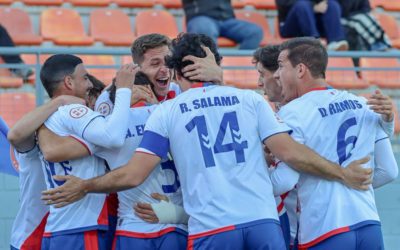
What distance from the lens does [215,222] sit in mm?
4871

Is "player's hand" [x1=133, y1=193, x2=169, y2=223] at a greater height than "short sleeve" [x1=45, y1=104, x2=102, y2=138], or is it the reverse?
"short sleeve" [x1=45, y1=104, x2=102, y2=138]

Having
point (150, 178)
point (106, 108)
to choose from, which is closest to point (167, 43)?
point (106, 108)

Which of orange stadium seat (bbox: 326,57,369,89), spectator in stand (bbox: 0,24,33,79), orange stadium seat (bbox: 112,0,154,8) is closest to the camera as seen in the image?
spectator in stand (bbox: 0,24,33,79)

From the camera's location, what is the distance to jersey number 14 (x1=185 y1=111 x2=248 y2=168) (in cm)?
492

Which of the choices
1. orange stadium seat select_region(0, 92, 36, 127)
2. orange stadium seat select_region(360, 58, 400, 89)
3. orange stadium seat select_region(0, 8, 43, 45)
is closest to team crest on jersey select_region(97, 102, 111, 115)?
orange stadium seat select_region(0, 92, 36, 127)

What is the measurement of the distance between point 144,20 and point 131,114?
219 inches

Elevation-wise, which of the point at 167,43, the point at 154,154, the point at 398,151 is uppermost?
the point at 167,43

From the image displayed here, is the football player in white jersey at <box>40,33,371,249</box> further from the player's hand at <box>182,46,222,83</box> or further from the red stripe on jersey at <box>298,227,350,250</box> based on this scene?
the red stripe on jersey at <box>298,227,350,250</box>

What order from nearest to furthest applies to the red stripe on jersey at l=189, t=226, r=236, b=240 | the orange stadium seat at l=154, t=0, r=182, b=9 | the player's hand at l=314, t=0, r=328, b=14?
the red stripe on jersey at l=189, t=226, r=236, b=240
the player's hand at l=314, t=0, r=328, b=14
the orange stadium seat at l=154, t=0, r=182, b=9

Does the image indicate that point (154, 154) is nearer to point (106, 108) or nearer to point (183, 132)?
point (183, 132)

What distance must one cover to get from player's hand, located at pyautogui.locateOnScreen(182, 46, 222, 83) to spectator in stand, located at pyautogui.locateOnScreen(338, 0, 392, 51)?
19.2 feet

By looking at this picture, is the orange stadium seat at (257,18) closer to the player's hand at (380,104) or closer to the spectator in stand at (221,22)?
the spectator in stand at (221,22)

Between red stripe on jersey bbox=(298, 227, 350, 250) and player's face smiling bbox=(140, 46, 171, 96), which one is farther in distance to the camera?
player's face smiling bbox=(140, 46, 171, 96)

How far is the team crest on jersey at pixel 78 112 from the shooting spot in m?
5.19
